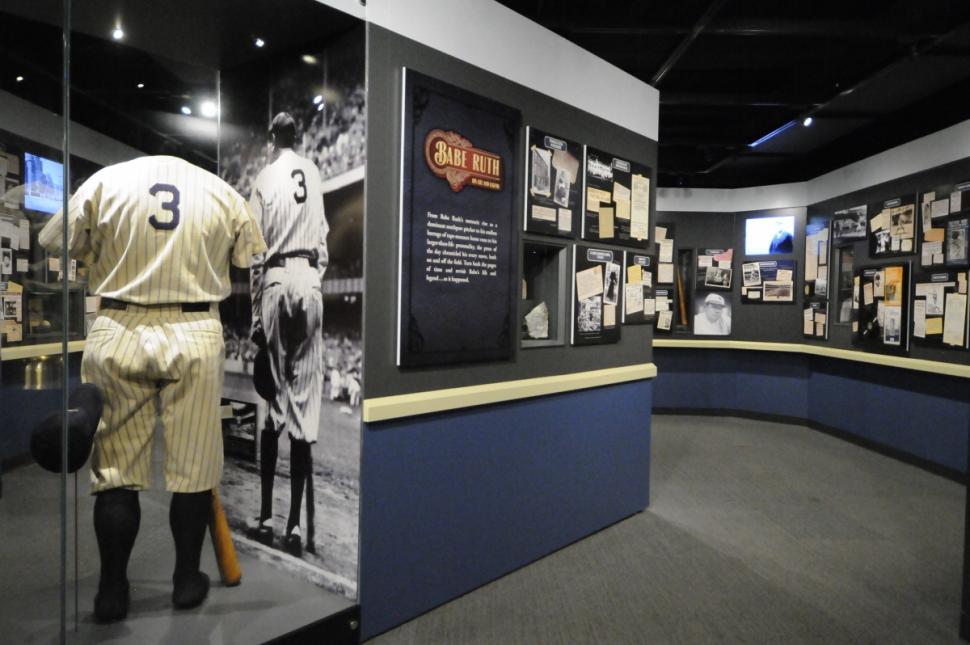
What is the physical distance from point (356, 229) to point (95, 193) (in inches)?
33.5

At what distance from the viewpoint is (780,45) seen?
13.6 ft

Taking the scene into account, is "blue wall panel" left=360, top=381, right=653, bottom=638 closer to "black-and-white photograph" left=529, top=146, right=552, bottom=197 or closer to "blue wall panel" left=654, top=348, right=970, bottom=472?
"black-and-white photograph" left=529, top=146, right=552, bottom=197

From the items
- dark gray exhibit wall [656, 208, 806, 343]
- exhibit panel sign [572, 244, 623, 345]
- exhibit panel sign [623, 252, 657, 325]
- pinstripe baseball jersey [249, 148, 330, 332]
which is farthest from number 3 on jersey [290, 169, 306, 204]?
dark gray exhibit wall [656, 208, 806, 343]

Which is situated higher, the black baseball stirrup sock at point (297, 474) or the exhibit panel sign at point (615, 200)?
the exhibit panel sign at point (615, 200)

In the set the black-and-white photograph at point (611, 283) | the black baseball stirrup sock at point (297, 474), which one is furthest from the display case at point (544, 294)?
the black baseball stirrup sock at point (297, 474)

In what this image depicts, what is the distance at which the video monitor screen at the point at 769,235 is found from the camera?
264 inches

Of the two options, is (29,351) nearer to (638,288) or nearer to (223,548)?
(223,548)

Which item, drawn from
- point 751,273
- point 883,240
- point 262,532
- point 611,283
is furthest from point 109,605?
point 751,273

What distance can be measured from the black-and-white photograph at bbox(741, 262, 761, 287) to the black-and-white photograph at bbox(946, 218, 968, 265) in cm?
223

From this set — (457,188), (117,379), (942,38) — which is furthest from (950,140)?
(117,379)

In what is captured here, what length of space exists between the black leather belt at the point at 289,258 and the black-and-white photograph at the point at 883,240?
5178mm

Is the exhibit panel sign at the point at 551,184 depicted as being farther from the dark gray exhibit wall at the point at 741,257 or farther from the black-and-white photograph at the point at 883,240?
the dark gray exhibit wall at the point at 741,257

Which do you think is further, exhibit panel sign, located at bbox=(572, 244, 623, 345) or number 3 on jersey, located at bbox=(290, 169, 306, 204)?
exhibit panel sign, located at bbox=(572, 244, 623, 345)

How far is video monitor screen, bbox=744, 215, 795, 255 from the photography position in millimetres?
6695
